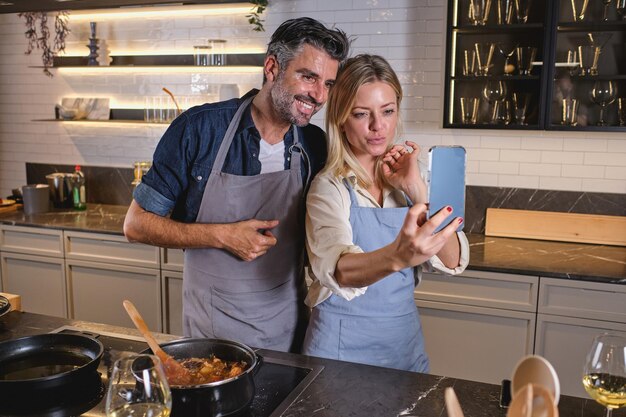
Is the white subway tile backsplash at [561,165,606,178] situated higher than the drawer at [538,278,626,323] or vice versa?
the white subway tile backsplash at [561,165,606,178]

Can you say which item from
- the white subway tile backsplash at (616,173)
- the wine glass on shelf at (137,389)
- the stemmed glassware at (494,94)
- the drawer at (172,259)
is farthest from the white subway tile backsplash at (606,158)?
the wine glass on shelf at (137,389)

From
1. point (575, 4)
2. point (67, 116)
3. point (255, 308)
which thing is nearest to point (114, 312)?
point (67, 116)

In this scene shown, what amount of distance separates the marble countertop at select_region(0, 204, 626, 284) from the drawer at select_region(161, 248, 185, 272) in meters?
0.37

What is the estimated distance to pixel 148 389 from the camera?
→ 120cm

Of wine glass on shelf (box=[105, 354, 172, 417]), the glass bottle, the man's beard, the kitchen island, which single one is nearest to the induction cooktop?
the kitchen island

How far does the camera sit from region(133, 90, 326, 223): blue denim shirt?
2.35 metres

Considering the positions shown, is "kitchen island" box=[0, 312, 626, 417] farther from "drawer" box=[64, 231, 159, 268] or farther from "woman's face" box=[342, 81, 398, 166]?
"drawer" box=[64, 231, 159, 268]

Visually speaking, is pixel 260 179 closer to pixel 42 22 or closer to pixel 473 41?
pixel 473 41

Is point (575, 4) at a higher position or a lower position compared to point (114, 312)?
higher

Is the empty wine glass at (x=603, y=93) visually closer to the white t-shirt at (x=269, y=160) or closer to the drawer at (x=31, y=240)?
the white t-shirt at (x=269, y=160)

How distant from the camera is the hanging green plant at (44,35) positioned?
511 centimetres

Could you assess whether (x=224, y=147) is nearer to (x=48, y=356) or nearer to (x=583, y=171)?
(x=48, y=356)

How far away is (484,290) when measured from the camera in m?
3.39

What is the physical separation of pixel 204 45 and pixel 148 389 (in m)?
3.84
